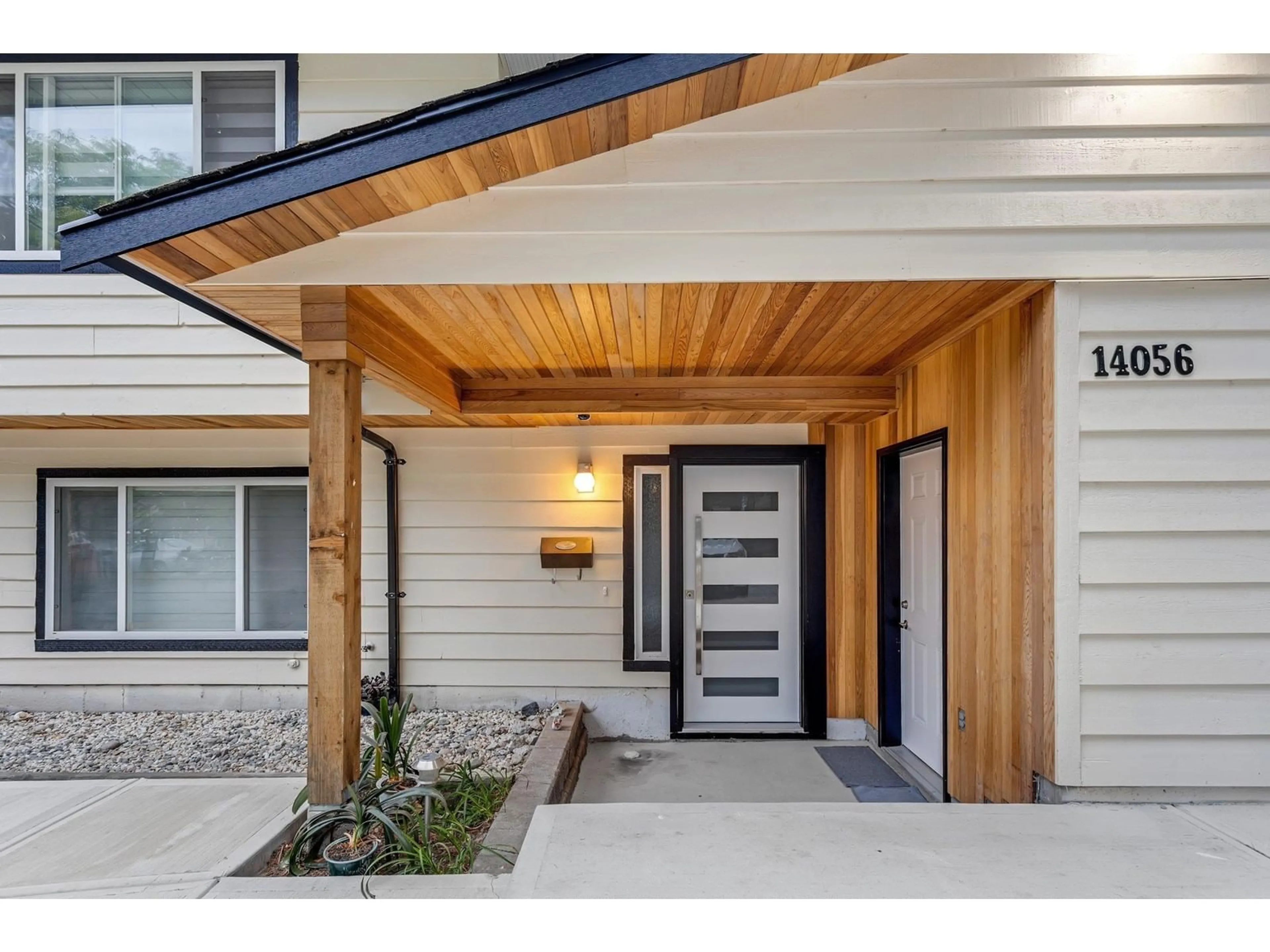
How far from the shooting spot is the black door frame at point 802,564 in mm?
4875

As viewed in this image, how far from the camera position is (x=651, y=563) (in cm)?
503

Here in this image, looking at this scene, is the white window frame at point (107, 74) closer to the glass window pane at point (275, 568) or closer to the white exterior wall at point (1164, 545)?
the glass window pane at point (275, 568)

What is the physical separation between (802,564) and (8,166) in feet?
19.1

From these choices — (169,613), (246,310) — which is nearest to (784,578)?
(246,310)

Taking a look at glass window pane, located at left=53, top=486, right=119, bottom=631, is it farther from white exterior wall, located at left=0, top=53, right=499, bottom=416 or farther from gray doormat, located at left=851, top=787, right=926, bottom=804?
gray doormat, located at left=851, top=787, right=926, bottom=804

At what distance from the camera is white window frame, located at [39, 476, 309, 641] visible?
484cm

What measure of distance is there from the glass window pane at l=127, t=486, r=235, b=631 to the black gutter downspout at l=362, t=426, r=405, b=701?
1155 millimetres

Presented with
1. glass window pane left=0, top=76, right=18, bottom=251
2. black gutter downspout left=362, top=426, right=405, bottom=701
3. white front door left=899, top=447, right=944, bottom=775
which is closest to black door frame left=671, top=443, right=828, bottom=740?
white front door left=899, top=447, right=944, bottom=775

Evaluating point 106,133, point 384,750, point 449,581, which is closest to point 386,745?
point 384,750

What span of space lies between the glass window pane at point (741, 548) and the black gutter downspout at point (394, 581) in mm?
2235

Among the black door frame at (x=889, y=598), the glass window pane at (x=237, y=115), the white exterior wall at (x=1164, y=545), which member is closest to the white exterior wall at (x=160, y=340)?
the glass window pane at (x=237, y=115)

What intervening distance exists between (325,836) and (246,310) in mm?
1977
